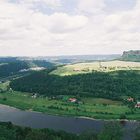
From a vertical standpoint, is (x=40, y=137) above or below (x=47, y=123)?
above

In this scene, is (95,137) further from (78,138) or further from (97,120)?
(97,120)

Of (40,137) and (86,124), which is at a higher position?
(40,137)

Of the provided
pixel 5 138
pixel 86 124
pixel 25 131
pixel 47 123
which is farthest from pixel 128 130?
pixel 5 138

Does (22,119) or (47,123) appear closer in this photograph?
(47,123)

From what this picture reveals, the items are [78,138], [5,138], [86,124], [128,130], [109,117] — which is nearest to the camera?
[5,138]

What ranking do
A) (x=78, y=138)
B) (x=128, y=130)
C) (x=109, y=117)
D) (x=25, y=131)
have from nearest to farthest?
1. (x=78, y=138)
2. (x=25, y=131)
3. (x=128, y=130)
4. (x=109, y=117)

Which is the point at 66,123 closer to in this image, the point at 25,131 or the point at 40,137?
the point at 25,131

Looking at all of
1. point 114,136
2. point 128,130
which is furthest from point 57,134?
point 128,130

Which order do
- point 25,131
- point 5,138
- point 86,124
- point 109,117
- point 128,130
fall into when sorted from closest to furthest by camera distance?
point 5,138 → point 25,131 → point 128,130 → point 86,124 → point 109,117

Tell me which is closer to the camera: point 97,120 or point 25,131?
point 25,131
